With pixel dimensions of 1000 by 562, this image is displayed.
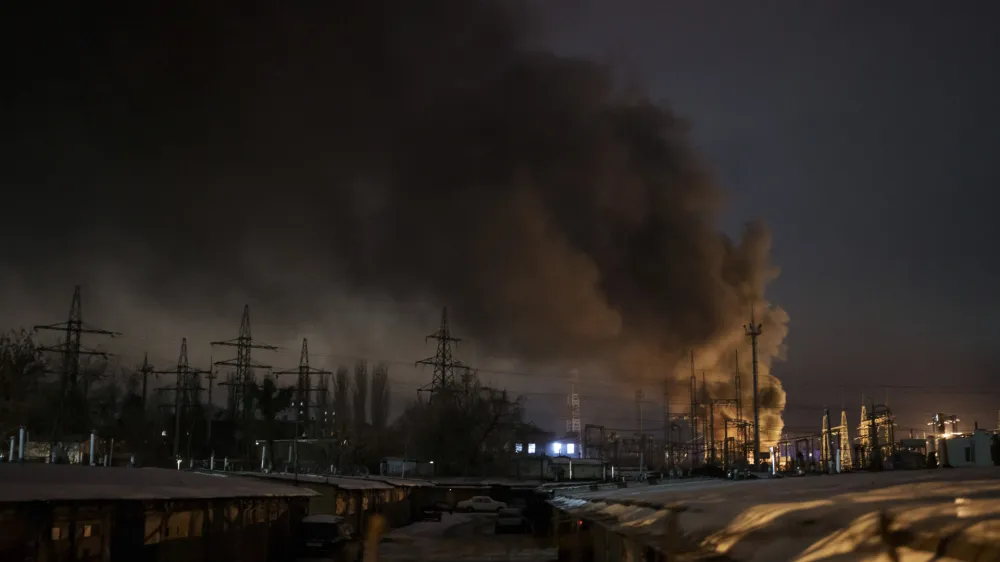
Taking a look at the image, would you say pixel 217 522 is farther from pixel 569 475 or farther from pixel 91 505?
pixel 569 475

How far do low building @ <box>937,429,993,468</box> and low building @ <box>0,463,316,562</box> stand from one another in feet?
75.0

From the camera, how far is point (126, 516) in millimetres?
17969

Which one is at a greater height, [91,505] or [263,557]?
[91,505]

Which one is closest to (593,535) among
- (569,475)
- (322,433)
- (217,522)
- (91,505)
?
(217,522)

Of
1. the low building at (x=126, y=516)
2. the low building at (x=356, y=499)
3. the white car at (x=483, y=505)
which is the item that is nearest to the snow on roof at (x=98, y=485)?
the low building at (x=126, y=516)

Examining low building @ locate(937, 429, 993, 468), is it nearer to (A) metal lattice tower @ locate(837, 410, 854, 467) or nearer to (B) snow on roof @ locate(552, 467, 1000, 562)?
(B) snow on roof @ locate(552, 467, 1000, 562)

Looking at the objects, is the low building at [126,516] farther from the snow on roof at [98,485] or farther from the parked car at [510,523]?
the parked car at [510,523]

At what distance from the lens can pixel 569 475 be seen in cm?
10069

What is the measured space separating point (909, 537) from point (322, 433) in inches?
4918

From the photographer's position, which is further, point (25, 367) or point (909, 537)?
point (25, 367)

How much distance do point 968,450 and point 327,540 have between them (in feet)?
82.4

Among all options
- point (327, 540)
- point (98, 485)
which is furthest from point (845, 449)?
point (98, 485)

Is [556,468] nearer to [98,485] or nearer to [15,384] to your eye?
[15,384]

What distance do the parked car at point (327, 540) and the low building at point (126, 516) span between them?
2189 millimetres
